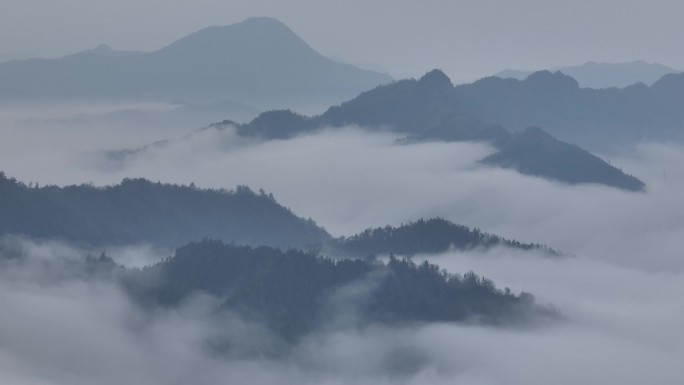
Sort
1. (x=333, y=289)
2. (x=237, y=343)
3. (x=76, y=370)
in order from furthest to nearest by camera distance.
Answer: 1. (x=333, y=289)
2. (x=237, y=343)
3. (x=76, y=370)

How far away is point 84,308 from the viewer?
173500 millimetres

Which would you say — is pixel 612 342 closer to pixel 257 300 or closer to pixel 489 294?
pixel 489 294

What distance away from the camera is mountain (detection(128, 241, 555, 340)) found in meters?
173

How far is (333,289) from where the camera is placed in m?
179

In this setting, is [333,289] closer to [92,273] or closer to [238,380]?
[238,380]

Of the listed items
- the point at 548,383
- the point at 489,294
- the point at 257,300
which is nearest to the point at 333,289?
the point at 257,300

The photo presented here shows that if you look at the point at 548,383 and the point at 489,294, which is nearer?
the point at 548,383

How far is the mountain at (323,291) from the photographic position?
17325cm

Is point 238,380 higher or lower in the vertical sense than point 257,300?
lower

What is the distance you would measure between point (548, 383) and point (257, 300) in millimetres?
43330

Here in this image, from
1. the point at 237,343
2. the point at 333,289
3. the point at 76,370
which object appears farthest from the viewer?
the point at 333,289

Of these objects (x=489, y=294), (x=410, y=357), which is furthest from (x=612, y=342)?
(x=410, y=357)

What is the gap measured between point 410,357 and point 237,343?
79.6 ft

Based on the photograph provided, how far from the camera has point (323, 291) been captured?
179 meters
